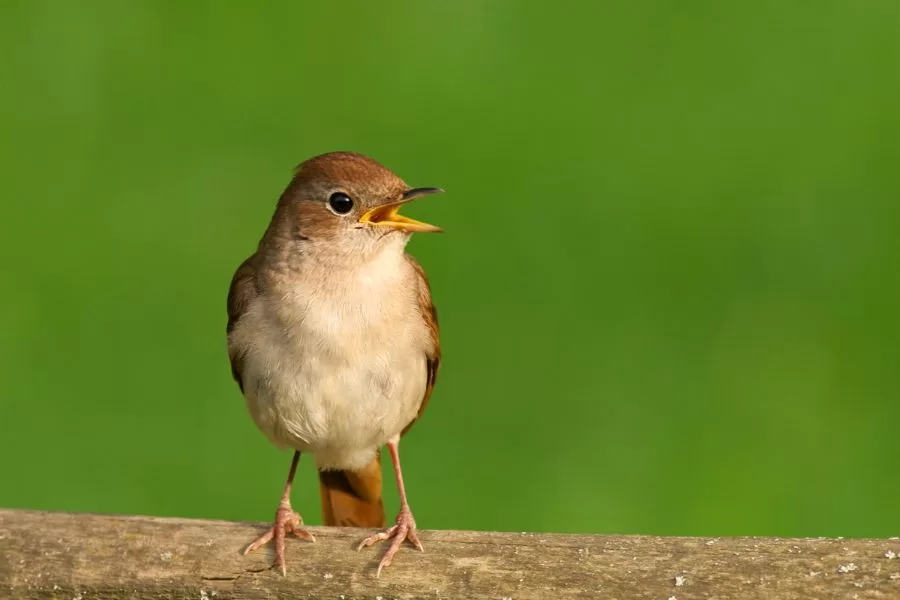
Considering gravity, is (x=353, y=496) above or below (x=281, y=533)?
above

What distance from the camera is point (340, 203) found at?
5008 millimetres

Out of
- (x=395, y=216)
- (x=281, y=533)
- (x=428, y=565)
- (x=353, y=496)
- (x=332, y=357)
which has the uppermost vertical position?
(x=395, y=216)

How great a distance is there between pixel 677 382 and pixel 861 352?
1.05 metres

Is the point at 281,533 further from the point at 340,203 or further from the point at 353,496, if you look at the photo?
the point at 353,496

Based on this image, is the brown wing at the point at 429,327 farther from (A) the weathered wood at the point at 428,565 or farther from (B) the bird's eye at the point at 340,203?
(A) the weathered wood at the point at 428,565

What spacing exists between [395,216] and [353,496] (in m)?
Answer: 1.23

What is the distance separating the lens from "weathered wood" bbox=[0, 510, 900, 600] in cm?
375

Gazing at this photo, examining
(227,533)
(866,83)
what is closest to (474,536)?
(227,533)

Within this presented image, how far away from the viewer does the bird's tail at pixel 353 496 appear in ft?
18.5

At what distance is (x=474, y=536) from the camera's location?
410 centimetres

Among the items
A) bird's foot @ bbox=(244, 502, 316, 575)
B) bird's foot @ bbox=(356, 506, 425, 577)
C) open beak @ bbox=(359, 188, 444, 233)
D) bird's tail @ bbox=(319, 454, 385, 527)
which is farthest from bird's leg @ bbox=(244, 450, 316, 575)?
open beak @ bbox=(359, 188, 444, 233)

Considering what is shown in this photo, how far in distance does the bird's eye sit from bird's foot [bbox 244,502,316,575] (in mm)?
1017

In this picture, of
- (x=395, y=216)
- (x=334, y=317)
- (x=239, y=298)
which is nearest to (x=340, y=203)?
(x=395, y=216)

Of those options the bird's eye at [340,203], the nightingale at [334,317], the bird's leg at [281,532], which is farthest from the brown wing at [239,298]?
the bird's leg at [281,532]
